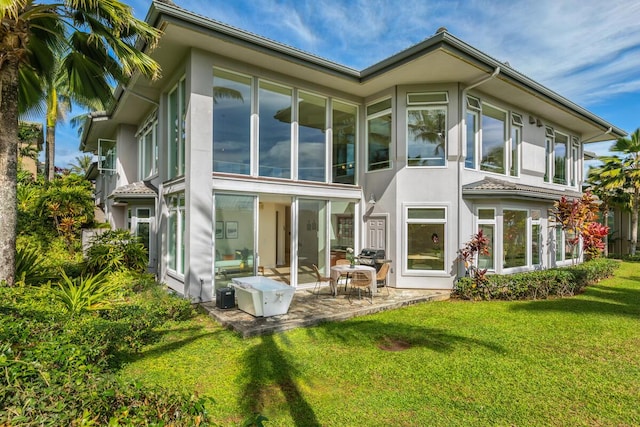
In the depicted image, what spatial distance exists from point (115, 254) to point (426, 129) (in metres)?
11.3

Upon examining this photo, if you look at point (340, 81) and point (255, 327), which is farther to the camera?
point (340, 81)

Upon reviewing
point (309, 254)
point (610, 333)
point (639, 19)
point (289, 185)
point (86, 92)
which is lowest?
point (610, 333)

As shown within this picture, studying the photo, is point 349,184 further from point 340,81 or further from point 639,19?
point 639,19

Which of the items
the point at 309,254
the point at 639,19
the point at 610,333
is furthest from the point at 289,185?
the point at 639,19

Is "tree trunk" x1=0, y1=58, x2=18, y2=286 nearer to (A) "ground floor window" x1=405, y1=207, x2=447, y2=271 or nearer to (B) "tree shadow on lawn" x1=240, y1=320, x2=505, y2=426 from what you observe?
(B) "tree shadow on lawn" x1=240, y1=320, x2=505, y2=426

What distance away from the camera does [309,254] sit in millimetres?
11164

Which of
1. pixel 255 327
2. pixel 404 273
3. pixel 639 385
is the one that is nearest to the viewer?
pixel 639 385

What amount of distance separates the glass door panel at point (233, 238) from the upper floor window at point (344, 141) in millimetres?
3599

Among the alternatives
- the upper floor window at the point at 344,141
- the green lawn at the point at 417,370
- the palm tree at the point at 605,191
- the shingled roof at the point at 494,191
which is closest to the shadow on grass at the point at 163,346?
the green lawn at the point at 417,370

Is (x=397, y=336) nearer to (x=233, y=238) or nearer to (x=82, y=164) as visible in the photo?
(x=233, y=238)

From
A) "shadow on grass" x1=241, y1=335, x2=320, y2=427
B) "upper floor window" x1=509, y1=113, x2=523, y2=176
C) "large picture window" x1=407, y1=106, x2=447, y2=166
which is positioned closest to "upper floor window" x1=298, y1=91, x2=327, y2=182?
"large picture window" x1=407, y1=106, x2=447, y2=166

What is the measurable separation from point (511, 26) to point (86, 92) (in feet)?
46.1

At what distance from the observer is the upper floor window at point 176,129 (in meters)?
9.87

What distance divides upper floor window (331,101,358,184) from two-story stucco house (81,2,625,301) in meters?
0.06
